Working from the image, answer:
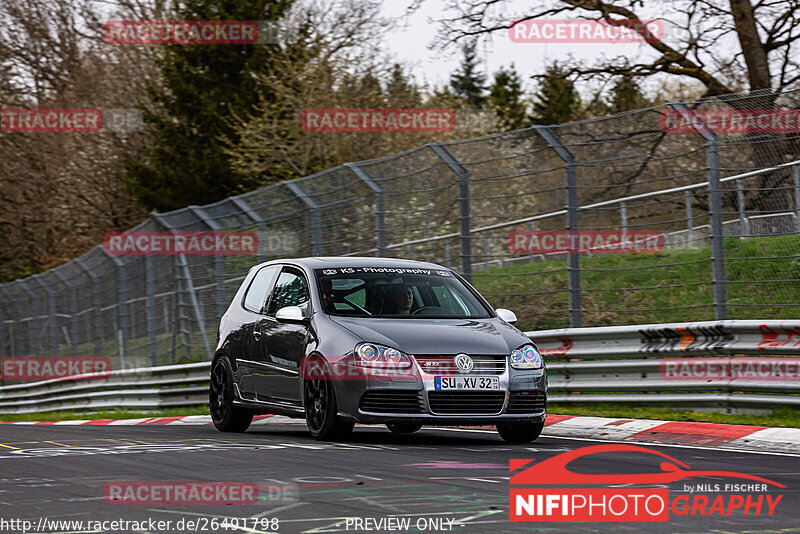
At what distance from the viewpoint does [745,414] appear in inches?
417

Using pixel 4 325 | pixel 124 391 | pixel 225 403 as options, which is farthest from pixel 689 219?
pixel 4 325

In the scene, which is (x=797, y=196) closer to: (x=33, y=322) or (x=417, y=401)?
(x=417, y=401)

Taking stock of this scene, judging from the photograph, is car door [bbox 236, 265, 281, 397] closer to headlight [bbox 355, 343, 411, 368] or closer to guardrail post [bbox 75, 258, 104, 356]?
headlight [bbox 355, 343, 411, 368]

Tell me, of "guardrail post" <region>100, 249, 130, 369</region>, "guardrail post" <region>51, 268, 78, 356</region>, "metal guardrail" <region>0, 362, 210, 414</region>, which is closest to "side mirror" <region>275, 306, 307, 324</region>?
"metal guardrail" <region>0, 362, 210, 414</region>

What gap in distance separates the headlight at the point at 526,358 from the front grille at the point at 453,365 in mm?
150

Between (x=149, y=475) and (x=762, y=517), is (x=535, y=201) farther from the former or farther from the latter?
(x=762, y=517)

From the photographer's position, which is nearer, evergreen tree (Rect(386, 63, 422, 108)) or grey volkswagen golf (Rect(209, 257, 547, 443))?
grey volkswagen golf (Rect(209, 257, 547, 443))

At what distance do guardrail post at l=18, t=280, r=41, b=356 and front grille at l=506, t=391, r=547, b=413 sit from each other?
19784mm

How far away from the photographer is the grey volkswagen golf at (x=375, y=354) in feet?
31.2

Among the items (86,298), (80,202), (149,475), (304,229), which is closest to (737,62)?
(304,229)

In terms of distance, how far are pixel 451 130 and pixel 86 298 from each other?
16.1 metres

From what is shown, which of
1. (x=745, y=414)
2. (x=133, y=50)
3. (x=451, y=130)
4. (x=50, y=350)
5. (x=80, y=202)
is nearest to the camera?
(x=745, y=414)

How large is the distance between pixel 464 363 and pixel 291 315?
64.0 inches

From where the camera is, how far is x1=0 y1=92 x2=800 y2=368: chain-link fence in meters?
11.5
